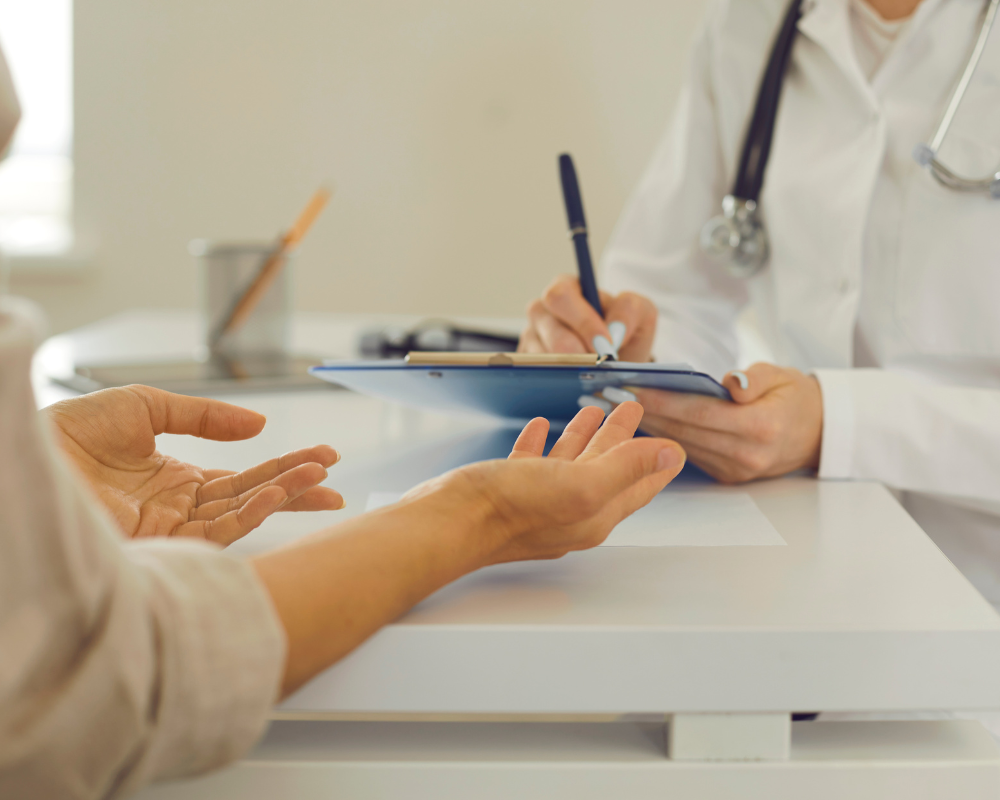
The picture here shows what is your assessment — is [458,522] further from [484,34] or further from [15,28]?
[15,28]

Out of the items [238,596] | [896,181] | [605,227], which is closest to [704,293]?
[896,181]

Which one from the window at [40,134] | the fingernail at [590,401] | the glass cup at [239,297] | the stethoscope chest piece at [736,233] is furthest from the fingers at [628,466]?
the window at [40,134]

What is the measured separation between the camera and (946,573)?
46cm

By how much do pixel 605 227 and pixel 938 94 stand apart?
175 cm

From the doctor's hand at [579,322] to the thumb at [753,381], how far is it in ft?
0.47

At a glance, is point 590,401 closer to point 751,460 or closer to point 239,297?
point 751,460

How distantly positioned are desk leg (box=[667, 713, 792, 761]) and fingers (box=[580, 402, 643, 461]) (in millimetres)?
139

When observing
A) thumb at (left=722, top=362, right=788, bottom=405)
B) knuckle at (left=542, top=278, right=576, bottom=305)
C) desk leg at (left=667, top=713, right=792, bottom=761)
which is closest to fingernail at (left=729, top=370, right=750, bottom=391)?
thumb at (left=722, top=362, right=788, bottom=405)

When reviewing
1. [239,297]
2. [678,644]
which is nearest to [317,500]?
[678,644]

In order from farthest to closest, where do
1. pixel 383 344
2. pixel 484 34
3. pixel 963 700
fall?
pixel 484 34
pixel 383 344
pixel 963 700

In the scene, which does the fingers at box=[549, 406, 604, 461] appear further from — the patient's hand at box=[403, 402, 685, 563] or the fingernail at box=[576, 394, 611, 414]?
the fingernail at box=[576, 394, 611, 414]

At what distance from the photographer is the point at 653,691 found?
39cm

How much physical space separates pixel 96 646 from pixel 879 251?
0.84 m

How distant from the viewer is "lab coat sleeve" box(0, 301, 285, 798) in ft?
0.89
